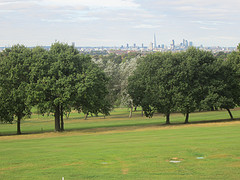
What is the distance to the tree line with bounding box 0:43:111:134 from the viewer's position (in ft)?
173

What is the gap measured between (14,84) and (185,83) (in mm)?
29145

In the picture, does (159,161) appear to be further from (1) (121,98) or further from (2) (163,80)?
(1) (121,98)

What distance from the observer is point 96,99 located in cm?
5531

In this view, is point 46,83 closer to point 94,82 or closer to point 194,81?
point 94,82

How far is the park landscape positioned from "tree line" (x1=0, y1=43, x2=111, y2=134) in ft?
0.49

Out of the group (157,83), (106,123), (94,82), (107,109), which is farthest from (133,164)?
(106,123)

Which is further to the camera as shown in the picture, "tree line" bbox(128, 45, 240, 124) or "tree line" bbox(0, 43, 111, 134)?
"tree line" bbox(128, 45, 240, 124)

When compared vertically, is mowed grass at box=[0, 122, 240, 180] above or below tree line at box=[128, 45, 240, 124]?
below

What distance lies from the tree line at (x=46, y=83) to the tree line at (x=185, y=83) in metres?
10.3

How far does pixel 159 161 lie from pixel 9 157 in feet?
38.4

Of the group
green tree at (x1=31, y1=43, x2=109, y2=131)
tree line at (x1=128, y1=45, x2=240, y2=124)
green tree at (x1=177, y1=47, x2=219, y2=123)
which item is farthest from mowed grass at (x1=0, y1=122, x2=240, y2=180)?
tree line at (x1=128, y1=45, x2=240, y2=124)

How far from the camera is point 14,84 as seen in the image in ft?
182

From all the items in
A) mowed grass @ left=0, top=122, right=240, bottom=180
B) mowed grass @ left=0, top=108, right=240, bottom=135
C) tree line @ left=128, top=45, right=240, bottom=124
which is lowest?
mowed grass @ left=0, top=108, right=240, bottom=135

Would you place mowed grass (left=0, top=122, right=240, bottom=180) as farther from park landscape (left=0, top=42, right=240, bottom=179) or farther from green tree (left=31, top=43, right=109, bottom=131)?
green tree (left=31, top=43, right=109, bottom=131)
